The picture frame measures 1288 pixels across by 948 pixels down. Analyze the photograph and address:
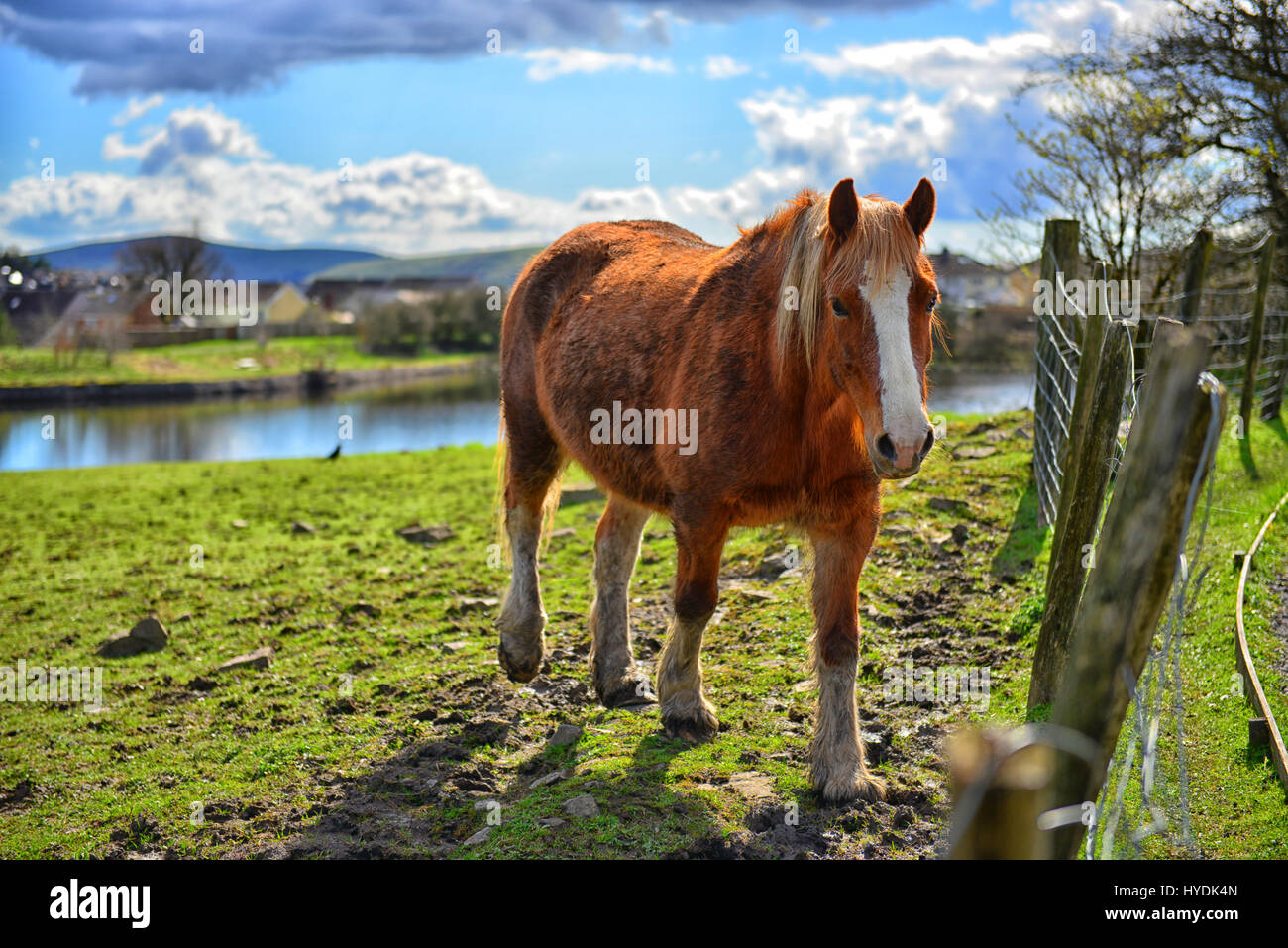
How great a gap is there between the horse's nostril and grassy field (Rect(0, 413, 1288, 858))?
1457 mm

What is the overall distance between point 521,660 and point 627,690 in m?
0.63

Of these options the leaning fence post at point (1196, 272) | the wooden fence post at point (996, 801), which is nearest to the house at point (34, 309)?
the leaning fence post at point (1196, 272)

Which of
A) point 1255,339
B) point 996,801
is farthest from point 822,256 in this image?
point 1255,339

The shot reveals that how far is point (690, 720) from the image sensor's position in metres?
4.61

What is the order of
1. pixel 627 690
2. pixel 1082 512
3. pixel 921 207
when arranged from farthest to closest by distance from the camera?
1. pixel 627 690
2. pixel 1082 512
3. pixel 921 207

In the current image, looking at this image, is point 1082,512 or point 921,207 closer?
point 921,207

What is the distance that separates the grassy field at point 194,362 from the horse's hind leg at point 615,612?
44.0 metres

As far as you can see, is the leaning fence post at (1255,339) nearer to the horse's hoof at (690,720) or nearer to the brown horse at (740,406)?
the brown horse at (740,406)

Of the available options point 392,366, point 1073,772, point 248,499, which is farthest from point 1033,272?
point 392,366

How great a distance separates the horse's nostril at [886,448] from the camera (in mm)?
3244

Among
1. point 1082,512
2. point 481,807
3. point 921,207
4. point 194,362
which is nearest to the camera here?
point 921,207

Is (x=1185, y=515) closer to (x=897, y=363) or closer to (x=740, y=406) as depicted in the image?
(x=897, y=363)
